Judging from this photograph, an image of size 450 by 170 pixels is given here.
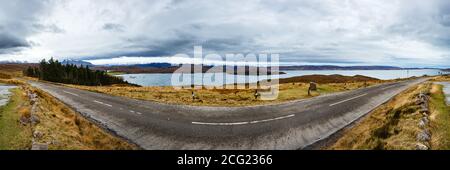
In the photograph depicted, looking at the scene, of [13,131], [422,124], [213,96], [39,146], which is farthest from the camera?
[213,96]

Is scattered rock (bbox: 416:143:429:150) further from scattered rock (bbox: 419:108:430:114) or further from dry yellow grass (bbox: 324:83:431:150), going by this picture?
scattered rock (bbox: 419:108:430:114)

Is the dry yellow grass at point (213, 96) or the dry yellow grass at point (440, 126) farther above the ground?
the dry yellow grass at point (440, 126)

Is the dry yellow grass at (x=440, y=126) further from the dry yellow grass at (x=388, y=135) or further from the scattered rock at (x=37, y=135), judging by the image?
the scattered rock at (x=37, y=135)

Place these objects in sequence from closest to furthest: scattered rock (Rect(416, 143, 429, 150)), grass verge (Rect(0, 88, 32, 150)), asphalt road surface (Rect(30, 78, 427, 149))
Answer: scattered rock (Rect(416, 143, 429, 150)) < grass verge (Rect(0, 88, 32, 150)) < asphalt road surface (Rect(30, 78, 427, 149))

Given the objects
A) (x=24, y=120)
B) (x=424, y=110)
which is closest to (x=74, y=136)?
(x=24, y=120)

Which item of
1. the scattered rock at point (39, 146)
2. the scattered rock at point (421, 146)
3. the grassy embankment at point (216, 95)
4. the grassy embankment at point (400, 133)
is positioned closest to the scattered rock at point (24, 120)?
the scattered rock at point (39, 146)

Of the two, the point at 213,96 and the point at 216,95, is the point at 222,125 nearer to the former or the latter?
the point at 213,96

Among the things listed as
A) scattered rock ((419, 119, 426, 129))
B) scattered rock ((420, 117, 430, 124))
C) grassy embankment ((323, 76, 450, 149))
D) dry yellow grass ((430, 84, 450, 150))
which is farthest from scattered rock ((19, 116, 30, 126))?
scattered rock ((420, 117, 430, 124))

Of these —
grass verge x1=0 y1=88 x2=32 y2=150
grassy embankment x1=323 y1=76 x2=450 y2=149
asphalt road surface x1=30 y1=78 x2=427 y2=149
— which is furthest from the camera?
asphalt road surface x1=30 y1=78 x2=427 y2=149
